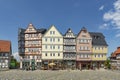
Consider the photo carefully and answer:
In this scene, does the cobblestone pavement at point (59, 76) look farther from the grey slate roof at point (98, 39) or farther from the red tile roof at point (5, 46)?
the grey slate roof at point (98, 39)

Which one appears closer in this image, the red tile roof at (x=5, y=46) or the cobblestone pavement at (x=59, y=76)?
the cobblestone pavement at (x=59, y=76)

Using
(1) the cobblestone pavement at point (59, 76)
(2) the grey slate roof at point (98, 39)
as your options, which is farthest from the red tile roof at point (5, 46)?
(1) the cobblestone pavement at point (59, 76)

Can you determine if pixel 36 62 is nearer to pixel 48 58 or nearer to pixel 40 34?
pixel 48 58

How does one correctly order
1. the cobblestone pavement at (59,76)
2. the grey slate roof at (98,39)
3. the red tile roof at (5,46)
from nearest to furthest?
the cobblestone pavement at (59,76) → the red tile roof at (5,46) → the grey slate roof at (98,39)

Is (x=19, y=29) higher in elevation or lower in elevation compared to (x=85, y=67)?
higher

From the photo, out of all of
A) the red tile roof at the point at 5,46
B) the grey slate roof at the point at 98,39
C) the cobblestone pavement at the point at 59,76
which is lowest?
the cobblestone pavement at the point at 59,76

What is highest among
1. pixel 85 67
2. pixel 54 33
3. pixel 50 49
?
pixel 54 33

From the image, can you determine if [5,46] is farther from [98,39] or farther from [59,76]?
[59,76]

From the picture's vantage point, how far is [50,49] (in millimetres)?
83750

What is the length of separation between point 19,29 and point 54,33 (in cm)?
1209

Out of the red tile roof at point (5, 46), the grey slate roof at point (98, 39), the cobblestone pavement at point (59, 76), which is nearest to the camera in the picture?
the cobblestone pavement at point (59, 76)

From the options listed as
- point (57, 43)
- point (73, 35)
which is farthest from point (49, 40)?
point (73, 35)

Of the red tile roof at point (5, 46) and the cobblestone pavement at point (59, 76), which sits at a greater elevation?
the red tile roof at point (5, 46)

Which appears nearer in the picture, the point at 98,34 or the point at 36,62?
the point at 36,62
